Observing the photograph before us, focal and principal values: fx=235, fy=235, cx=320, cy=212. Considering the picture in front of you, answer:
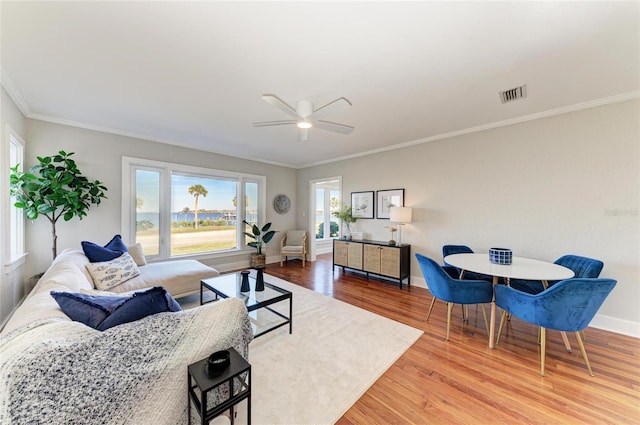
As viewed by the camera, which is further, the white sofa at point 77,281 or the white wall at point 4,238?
the white wall at point 4,238

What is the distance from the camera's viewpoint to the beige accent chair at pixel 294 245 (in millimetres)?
5914

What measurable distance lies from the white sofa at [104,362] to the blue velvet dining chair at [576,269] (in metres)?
3.17

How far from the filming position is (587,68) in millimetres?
2172

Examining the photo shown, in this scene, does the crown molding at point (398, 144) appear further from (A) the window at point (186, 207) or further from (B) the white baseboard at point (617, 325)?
(B) the white baseboard at point (617, 325)

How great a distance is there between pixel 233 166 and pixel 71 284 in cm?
393

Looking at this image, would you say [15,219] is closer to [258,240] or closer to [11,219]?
[11,219]

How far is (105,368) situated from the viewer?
1038 mm

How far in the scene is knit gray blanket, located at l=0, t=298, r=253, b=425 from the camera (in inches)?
35.0

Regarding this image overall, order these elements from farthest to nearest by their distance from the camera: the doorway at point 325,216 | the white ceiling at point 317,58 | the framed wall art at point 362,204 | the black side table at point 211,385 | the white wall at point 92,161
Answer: the doorway at point 325,216 → the framed wall art at point 362,204 → the white wall at point 92,161 → the white ceiling at point 317,58 → the black side table at point 211,385

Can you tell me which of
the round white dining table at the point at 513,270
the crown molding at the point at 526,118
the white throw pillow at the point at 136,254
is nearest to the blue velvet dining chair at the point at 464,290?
the round white dining table at the point at 513,270

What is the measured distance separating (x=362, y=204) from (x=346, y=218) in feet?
1.56

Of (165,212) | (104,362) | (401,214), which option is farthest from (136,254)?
(401,214)

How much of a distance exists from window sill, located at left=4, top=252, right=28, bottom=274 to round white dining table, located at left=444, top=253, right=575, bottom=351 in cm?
490

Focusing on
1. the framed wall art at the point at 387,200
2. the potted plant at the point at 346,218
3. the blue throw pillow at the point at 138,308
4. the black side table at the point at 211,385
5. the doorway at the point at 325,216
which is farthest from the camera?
the doorway at the point at 325,216
